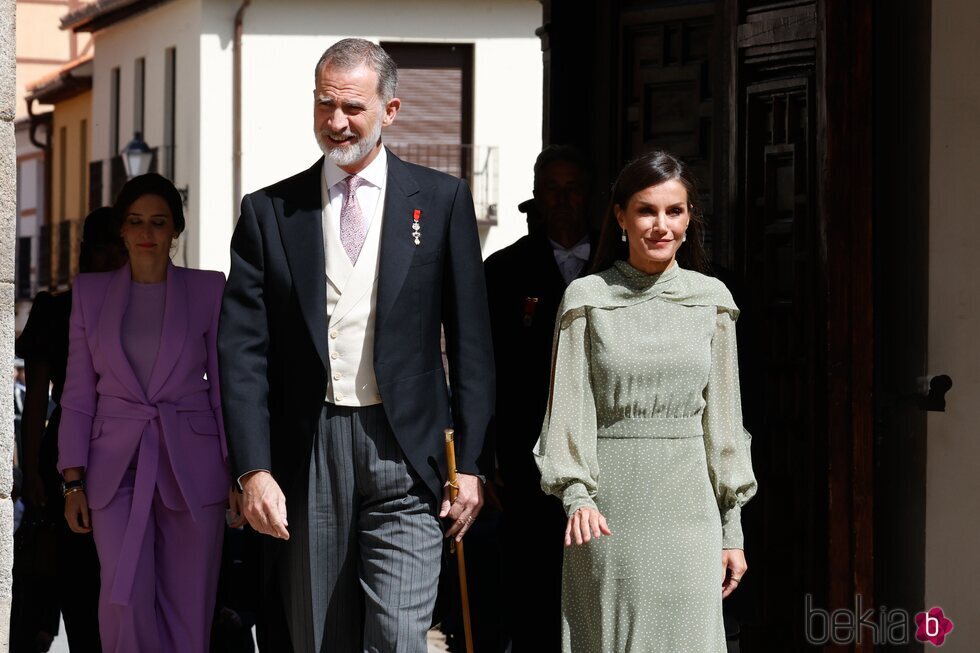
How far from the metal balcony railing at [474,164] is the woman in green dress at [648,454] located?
76.6ft

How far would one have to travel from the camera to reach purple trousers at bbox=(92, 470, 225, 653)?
623cm

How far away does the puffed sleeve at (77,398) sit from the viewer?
20.5 ft

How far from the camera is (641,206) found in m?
5.27

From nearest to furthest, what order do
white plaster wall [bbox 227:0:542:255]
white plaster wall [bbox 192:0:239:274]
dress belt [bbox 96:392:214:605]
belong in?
dress belt [bbox 96:392:214:605] < white plaster wall [bbox 227:0:542:255] < white plaster wall [bbox 192:0:239:274]

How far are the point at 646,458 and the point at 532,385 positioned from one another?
1283mm

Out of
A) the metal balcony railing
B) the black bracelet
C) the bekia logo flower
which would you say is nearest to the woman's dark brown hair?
the bekia logo flower

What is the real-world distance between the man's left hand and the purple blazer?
1337 millimetres

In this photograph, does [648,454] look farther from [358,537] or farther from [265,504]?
[265,504]

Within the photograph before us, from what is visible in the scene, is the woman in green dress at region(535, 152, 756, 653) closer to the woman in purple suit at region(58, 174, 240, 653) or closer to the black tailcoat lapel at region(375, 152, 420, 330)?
the black tailcoat lapel at region(375, 152, 420, 330)

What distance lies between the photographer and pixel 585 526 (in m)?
4.97

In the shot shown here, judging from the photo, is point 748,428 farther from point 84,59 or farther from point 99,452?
point 84,59

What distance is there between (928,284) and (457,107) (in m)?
22.8

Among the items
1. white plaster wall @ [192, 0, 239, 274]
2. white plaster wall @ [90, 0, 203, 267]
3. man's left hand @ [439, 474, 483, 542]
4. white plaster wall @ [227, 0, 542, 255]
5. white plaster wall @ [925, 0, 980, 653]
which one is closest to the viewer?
man's left hand @ [439, 474, 483, 542]

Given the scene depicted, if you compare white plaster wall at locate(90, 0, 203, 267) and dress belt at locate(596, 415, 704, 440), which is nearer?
dress belt at locate(596, 415, 704, 440)
